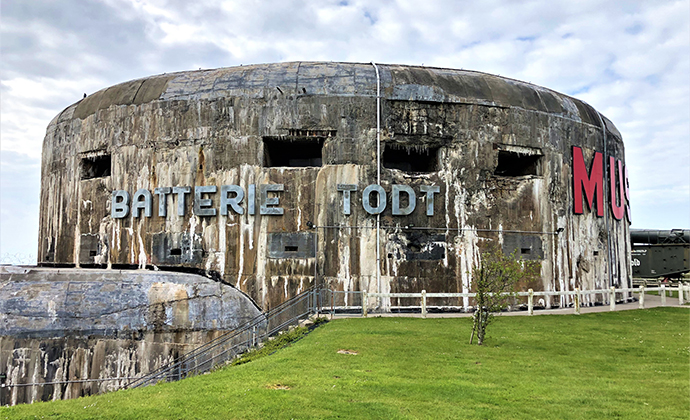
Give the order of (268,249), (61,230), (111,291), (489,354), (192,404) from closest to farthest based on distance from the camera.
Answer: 1. (192,404)
2. (489,354)
3. (111,291)
4. (268,249)
5. (61,230)

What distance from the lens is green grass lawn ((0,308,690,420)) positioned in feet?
20.6

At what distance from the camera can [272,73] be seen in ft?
53.3

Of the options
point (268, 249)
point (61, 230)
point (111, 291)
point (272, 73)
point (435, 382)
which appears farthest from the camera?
point (61, 230)

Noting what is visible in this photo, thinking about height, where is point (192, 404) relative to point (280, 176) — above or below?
below

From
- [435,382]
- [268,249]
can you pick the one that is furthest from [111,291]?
[435,382]

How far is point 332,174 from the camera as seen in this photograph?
50.4 ft

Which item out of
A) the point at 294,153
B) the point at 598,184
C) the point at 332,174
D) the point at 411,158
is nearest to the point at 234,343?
the point at 332,174

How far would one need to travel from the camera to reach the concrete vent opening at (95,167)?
58.2ft

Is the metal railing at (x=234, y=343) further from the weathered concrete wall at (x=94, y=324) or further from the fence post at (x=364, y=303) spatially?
the fence post at (x=364, y=303)

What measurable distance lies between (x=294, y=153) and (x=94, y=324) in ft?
24.2

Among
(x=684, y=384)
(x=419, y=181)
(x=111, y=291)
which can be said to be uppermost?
(x=419, y=181)

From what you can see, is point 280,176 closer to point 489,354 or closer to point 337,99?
point 337,99

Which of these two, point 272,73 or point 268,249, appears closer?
point 268,249

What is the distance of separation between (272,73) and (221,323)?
743 centimetres
